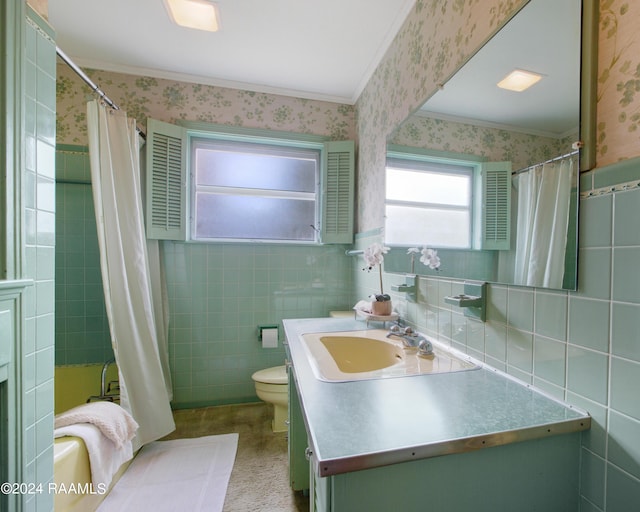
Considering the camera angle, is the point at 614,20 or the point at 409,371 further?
the point at 409,371

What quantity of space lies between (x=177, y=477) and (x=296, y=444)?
75cm

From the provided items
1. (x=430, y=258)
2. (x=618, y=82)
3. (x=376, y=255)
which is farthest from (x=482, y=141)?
(x=376, y=255)

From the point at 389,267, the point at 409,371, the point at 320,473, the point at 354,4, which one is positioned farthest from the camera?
the point at 389,267

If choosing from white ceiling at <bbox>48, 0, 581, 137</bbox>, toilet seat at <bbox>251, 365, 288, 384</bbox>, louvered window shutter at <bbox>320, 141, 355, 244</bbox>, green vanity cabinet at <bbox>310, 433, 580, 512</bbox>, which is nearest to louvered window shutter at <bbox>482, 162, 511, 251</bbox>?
white ceiling at <bbox>48, 0, 581, 137</bbox>

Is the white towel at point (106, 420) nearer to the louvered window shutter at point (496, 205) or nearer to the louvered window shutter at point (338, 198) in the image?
the louvered window shutter at point (338, 198)

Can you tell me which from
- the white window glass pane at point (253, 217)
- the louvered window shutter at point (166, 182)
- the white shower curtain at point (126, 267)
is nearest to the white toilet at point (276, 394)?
the white shower curtain at point (126, 267)

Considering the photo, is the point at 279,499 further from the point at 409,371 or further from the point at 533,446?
the point at 533,446

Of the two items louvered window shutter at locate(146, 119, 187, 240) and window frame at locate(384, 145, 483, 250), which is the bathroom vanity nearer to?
window frame at locate(384, 145, 483, 250)

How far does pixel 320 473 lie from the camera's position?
1.66 ft

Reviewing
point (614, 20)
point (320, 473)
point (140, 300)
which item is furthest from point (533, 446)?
point (140, 300)

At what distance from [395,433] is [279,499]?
1160 millimetres

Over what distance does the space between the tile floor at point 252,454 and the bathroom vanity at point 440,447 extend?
927mm

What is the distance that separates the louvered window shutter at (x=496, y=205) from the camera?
2.98 feet

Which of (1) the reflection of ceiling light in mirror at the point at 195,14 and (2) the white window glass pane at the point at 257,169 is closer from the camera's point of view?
(1) the reflection of ceiling light in mirror at the point at 195,14
